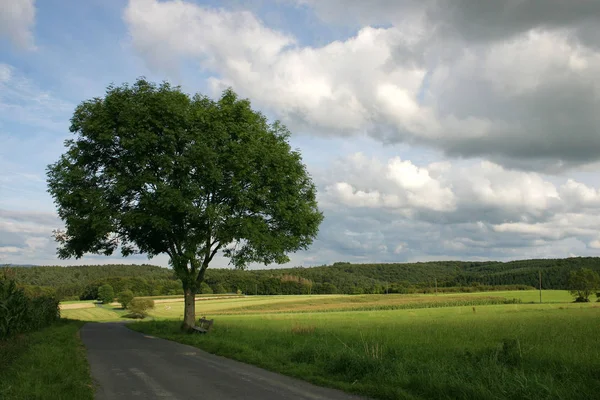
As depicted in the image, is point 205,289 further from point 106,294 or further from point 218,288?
point 106,294

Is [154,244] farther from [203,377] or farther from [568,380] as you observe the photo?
[568,380]

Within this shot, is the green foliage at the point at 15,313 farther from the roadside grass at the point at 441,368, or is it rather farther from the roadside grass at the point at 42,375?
the roadside grass at the point at 441,368

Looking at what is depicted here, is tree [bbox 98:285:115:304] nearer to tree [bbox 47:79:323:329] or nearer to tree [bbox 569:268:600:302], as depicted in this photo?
tree [bbox 47:79:323:329]

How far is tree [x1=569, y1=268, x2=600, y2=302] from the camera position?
3804 inches

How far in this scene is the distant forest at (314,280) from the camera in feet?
441

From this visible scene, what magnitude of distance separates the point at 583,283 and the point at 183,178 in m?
100

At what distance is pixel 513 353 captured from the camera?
42.7 feet

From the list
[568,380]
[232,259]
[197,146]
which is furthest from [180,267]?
[568,380]

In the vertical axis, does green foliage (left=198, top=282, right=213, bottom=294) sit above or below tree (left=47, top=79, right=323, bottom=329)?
below

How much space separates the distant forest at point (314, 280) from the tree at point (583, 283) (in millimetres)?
35933

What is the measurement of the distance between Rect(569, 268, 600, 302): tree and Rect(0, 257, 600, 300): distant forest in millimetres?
35933

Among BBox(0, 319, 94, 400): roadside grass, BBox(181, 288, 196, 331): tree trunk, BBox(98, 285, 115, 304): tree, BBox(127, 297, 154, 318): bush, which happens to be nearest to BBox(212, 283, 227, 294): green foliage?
BBox(98, 285, 115, 304): tree

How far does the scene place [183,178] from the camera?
2494 centimetres

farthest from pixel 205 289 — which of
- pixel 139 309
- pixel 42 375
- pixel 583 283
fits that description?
pixel 42 375
